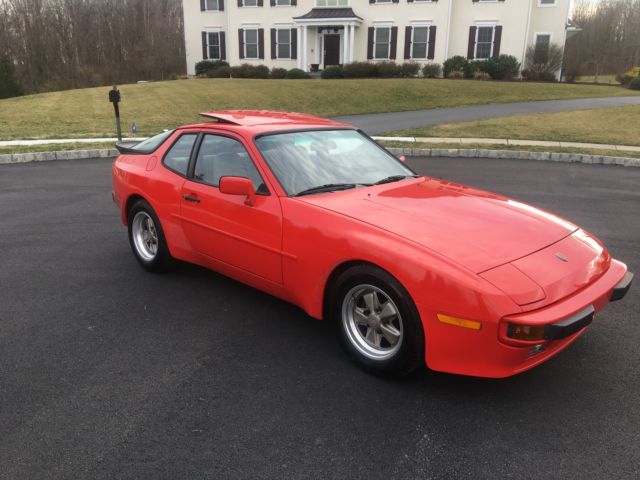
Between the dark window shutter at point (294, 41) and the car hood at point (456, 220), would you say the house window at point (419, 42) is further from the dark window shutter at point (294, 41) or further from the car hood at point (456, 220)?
the car hood at point (456, 220)

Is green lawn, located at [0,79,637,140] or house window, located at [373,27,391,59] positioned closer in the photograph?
green lawn, located at [0,79,637,140]

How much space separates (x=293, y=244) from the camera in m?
3.49

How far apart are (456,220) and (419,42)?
33.3m

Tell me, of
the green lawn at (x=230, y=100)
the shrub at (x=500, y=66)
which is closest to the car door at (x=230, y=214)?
the green lawn at (x=230, y=100)

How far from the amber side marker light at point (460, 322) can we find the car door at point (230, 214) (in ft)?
4.17

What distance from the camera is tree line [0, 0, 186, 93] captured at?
3953cm

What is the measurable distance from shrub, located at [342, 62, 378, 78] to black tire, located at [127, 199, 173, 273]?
2910 centimetres

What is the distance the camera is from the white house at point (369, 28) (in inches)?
1303

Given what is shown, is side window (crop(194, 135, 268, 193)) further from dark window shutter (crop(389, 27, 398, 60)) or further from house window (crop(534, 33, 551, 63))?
house window (crop(534, 33, 551, 63))

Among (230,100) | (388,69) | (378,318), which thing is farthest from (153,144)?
(388,69)

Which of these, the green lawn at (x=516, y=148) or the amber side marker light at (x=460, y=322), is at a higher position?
the amber side marker light at (x=460, y=322)

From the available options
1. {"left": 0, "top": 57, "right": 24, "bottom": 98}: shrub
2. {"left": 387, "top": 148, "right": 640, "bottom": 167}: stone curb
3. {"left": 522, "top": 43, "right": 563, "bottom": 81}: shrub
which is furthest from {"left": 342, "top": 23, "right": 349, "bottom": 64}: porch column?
{"left": 387, "top": 148, "right": 640, "bottom": 167}: stone curb

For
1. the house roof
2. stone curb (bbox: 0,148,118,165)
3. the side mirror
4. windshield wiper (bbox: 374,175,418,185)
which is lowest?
stone curb (bbox: 0,148,118,165)

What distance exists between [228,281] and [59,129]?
564 inches
